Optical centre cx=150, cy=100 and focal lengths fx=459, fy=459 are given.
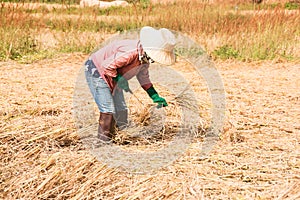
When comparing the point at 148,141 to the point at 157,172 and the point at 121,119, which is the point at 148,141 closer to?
the point at 121,119

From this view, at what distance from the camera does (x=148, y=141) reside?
286 centimetres

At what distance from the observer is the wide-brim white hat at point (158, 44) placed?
8.98ft

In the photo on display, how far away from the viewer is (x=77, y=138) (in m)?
2.85

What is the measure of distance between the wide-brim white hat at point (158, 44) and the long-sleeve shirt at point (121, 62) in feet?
0.20

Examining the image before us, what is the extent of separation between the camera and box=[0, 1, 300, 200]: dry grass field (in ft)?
7.35

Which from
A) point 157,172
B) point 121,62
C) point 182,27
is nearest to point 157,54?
point 121,62

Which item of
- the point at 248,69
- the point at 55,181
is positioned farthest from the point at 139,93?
the point at 248,69

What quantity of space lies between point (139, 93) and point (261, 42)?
327 cm

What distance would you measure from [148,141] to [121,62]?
1.70 ft

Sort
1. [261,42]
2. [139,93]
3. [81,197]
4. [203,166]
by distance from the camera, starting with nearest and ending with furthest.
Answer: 1. [81,197]
2. [203,166]
3. [139,93]
4. [261,42]

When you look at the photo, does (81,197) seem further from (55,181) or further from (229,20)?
(229,20)

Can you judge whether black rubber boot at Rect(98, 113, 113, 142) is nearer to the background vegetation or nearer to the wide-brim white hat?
the wide-brim white hat

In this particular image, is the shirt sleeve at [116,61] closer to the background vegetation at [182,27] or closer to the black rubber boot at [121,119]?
the black rubber boot at [121,119]

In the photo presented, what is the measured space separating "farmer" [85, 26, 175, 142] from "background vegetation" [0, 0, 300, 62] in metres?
3.41
